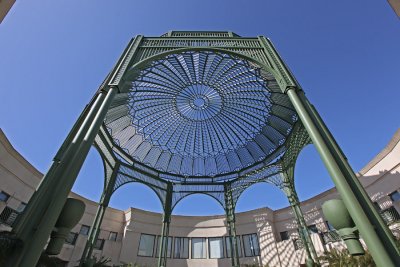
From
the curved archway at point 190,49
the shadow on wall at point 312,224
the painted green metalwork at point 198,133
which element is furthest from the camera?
the shadow on wall at point 312,224

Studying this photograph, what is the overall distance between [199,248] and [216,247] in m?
2.05

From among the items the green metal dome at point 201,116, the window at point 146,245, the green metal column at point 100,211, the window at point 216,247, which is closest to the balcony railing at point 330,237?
the green metal dome at point 201,116

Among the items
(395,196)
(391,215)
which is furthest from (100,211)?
(395,196)

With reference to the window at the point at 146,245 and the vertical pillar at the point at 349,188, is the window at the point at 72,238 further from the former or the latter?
the vertical pillar at the point at 349,188

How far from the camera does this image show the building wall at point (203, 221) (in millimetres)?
17609

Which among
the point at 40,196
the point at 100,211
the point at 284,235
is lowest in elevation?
the point at 40,196

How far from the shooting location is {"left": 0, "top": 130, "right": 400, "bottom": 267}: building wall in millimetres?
17609

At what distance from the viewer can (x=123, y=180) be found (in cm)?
2014

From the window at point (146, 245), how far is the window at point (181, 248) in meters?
2.78

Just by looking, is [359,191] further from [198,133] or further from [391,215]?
[391,215]

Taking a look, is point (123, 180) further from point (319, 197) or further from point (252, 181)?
point (319, 197)

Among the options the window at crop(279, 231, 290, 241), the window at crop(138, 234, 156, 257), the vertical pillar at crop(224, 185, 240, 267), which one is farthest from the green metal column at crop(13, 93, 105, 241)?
the window at crop(279, 231, 290, 241)

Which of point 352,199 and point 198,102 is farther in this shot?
point 198,102

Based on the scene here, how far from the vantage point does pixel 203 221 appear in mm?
28438
